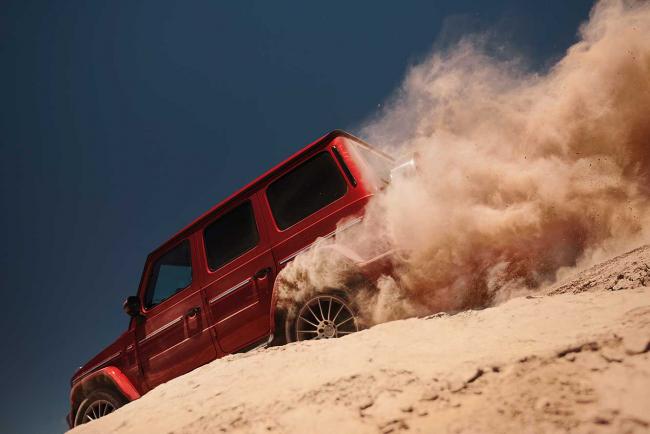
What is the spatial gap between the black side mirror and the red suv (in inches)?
0.4

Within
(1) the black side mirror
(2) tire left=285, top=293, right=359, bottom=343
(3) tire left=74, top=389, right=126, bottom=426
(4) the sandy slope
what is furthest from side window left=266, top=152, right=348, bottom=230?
(3) tire left=74, top=389, right=126, bottom=426

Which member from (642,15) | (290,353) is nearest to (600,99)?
(642,15)

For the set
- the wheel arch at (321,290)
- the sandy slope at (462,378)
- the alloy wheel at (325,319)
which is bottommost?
the sandy slope at (462,378)

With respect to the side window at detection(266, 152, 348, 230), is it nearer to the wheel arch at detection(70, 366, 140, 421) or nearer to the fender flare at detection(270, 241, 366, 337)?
the fender flare at detection(270, 241, 366, 337)

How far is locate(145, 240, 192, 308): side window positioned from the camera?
4.25 metres

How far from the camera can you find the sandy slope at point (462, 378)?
4.31ft

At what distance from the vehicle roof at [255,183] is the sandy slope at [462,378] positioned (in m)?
1.82

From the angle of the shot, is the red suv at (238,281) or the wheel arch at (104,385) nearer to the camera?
the red suv at (238,281)

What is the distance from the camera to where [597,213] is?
283 cm

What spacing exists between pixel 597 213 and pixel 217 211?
11.6 feet

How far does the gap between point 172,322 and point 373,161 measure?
286 cm

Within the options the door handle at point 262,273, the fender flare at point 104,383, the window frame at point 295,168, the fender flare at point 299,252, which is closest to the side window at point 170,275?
the fender flare at point 104,383

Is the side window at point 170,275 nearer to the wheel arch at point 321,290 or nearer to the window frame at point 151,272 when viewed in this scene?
the window frame at point 151,272

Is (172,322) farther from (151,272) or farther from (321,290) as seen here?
(321,290)
